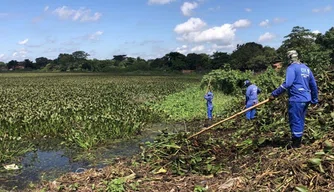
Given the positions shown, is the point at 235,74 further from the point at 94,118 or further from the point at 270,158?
the point at 270,158

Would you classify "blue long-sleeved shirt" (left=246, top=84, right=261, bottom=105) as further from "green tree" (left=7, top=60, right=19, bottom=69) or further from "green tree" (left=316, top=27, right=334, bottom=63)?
"green tree" (left=7, top=60, right=19, bottom=69)

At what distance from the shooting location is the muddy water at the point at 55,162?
7127 millimetres

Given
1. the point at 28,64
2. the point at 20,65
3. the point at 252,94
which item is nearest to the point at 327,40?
the point at 252,94

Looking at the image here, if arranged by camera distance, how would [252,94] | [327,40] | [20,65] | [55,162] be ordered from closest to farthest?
1. [55,162]
2. [252,94]
3. [327,40]
4. [20,65]

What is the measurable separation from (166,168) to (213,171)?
843 mm

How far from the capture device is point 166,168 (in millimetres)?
5949

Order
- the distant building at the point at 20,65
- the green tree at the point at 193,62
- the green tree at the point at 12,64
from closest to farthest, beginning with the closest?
the green tree at the point at 193,62 < the green tree at the point at 12,64 < the distant building at the point at 20,65

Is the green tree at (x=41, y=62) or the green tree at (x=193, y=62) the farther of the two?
the green tree at (x=41, y=62)

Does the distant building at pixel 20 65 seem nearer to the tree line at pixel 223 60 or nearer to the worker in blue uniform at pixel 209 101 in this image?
the tree line at pixel 223 60

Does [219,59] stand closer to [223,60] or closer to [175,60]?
[223,60]

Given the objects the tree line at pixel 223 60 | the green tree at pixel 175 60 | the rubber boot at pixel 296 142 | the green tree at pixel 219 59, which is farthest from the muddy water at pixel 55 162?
the green tree at pixel 175 60

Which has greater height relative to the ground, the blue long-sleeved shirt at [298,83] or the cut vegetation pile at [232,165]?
the blue long-sleeved shirt at [298,83]

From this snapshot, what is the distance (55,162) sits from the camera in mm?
8391

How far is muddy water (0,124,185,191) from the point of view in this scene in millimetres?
7127
